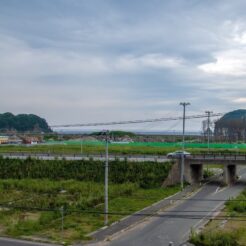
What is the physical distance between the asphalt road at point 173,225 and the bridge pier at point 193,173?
7454 mm

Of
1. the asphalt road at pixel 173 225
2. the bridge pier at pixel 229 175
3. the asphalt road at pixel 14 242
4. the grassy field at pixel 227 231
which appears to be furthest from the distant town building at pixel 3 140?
the asphalt road at pixel 14 242

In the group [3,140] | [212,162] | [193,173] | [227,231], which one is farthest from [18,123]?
[227,231]

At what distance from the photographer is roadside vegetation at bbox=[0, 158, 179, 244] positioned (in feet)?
89.8

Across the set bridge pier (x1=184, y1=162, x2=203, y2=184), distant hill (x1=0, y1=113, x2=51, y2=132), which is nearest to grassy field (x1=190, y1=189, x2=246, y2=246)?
bridge pier (x1=184, y1=162, x2=203, y2=184)

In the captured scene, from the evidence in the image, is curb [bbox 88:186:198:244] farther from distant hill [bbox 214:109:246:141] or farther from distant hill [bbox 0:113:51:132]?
distant hill [bbox 0:113:51:132]

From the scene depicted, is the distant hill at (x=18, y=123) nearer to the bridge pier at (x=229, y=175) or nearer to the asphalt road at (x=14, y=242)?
the bridge pier at (x=229, y=175)

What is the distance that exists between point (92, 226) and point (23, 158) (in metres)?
32.5

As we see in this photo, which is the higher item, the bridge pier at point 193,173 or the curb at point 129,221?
the bridge pier at point 193,173

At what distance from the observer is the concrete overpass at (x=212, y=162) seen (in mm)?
49719

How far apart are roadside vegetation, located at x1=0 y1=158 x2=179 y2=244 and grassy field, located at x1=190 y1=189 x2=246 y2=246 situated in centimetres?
465

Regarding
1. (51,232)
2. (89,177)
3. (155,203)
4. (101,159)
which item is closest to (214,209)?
(155,203)

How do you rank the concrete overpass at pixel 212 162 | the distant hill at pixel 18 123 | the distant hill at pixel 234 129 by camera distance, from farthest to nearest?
the distant hill at pixel 18 123, the distant hill at pixel 234 129, the concrete overpass at pixel 212 162

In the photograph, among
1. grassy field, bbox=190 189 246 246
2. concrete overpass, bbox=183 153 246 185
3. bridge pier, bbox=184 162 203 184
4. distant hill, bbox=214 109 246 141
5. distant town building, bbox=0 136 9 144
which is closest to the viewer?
grassy field, bbox=190 189 246 246

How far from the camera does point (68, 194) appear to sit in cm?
4103
